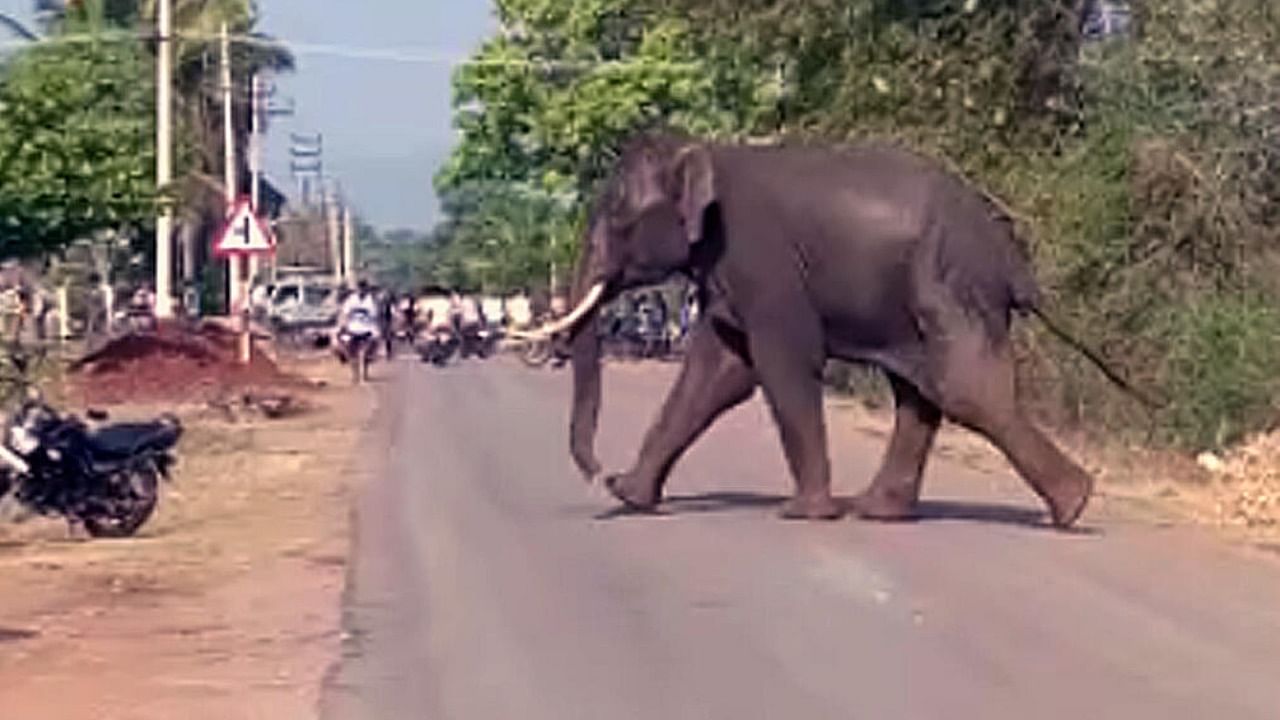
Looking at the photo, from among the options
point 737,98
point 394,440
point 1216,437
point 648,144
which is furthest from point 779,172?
point 737,98

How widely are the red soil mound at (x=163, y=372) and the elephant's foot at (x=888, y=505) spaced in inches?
838

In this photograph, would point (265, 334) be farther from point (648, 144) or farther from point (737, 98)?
point (648, 144)

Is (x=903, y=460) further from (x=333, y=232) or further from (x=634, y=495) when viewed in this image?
(x=333, y=232)

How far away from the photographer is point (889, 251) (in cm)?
2097

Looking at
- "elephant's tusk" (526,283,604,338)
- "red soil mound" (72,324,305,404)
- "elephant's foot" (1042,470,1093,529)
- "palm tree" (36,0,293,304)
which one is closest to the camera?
"elephant's foot" (1042,470,1093,529)

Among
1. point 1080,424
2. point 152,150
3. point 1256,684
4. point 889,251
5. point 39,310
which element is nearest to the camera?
point 1256,684

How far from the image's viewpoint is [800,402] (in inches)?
831

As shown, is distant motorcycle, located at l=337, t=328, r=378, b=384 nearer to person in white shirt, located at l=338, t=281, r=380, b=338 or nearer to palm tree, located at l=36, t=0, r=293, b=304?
person in white shirt, located at l=338, t=281, r=380, b=338

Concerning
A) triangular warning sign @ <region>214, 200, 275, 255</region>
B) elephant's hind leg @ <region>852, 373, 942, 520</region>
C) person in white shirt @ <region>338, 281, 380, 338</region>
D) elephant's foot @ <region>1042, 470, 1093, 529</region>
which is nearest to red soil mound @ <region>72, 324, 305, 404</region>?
triangular warning sign @ <region>214, 200, 275, 255</region>

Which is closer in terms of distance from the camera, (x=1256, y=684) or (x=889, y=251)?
(x=1256, y=684)

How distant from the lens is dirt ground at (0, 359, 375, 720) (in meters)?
13.0

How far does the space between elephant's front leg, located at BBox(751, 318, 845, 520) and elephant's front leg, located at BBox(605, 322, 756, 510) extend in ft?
2.41

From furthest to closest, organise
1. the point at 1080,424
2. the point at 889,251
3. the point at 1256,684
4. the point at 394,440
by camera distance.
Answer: the point at 394,440, the point at 1080,424, the point at 889,251, the point at 1256,684

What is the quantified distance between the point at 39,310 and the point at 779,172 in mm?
41578
